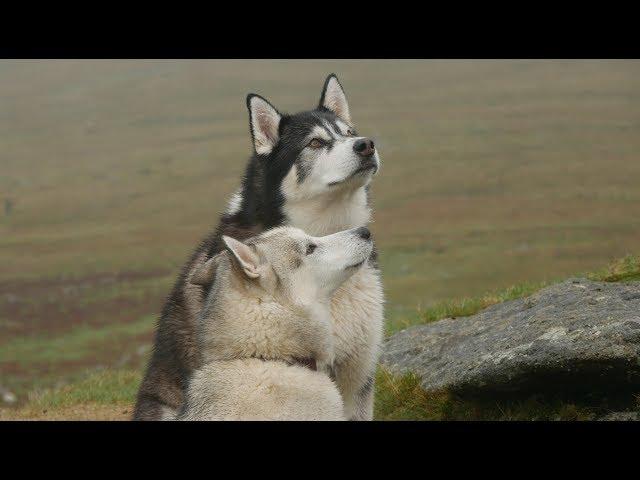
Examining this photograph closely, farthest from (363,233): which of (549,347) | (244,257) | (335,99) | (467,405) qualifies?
(335,99)

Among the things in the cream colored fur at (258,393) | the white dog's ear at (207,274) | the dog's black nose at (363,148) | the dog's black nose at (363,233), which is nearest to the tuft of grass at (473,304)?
the dog's black nose at (363,148)

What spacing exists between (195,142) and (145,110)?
37163 mm

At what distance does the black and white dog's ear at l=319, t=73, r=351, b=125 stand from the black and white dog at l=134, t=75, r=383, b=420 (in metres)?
0.32

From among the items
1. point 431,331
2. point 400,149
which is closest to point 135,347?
point 431,331

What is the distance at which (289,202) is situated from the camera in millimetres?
10461

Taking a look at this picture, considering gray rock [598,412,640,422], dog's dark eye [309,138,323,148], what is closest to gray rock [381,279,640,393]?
gray rock [598,412,640,422]

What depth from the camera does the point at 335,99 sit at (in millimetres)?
11336

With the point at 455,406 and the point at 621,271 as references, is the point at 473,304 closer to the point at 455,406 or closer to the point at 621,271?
the point at 621,271

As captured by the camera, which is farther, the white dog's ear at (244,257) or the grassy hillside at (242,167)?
the grassy hillside at (242,167)

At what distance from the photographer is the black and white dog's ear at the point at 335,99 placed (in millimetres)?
11227

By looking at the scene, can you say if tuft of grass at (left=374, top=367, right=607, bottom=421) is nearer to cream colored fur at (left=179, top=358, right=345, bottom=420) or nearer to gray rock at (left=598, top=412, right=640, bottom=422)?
gray rock at (left=598, top=412, right=640, bottom=422)

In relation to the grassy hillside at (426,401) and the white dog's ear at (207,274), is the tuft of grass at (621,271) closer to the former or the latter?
the grassy hillside at (426,401)

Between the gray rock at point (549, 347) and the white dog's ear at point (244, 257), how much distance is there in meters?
2.81

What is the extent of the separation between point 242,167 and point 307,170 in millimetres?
25797
